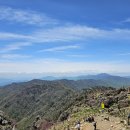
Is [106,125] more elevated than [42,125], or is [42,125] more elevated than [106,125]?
[106,125]

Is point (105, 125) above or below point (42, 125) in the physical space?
above

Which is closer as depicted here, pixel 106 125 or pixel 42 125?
pixel 106 125

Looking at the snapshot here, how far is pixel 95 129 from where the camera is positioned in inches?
1624

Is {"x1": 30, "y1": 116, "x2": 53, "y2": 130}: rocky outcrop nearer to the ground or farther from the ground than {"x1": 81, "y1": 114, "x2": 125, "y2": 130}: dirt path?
nearer to the ground

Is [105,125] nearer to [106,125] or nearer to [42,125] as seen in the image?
[106,125]

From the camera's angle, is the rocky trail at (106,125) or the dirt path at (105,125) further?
the dirt path at (105,125)

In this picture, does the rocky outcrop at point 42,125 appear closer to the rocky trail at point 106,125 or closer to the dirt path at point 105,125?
the rocky trail at point 106,125

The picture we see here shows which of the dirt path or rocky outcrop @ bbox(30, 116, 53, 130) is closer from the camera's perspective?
the dirt path

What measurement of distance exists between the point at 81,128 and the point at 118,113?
15.0 m

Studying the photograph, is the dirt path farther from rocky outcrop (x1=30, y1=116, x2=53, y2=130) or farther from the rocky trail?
rocky outcrop (x1=30, y1=116, x2=53, y2=130)

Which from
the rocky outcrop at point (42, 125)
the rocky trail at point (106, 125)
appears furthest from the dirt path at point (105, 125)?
the rocky outcrop at point (42, 125)

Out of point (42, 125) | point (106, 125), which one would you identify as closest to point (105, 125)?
point (106, 125)

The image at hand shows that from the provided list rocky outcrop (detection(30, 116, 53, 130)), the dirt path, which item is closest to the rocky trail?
the dirt path

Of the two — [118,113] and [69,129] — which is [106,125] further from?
[118,113]
